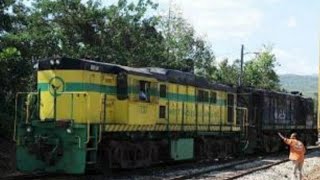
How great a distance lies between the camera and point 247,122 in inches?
1114

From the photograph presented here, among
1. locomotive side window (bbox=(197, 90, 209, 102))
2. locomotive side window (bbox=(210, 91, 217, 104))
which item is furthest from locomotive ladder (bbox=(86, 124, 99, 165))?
locomotive side window (bbox=(210, 91, 217, 104))

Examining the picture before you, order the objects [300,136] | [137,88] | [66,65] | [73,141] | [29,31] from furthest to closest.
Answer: [300,136]
[29,31]
[137,88]
[66,65]
[73,141]

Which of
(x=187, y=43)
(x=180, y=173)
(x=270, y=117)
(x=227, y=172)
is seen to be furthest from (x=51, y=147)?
(x=187, y=43)

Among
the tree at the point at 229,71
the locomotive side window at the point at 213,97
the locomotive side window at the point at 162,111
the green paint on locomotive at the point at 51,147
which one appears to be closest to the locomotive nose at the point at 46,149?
the green paint on locomotive at the point at 51,147

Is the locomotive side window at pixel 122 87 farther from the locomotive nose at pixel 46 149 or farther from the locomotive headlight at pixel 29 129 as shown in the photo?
the locomotive headlight at pixel 29 129

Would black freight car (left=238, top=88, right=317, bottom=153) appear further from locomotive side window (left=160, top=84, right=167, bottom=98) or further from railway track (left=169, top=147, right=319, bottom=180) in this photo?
locomotive side window (left=160, top=84, right=167, bottom=98)

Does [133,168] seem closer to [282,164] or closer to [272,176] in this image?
[272,176]

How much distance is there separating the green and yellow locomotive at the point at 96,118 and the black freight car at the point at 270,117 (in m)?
8.51

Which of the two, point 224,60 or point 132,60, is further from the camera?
point 224,60

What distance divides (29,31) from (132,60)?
5.96 meters

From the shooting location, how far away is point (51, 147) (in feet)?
Result: 52.0

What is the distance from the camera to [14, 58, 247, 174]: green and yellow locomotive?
15734mm

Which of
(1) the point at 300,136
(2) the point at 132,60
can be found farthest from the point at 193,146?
(1) the point at 300,136

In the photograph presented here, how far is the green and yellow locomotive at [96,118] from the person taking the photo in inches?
619
